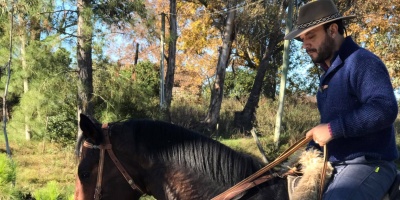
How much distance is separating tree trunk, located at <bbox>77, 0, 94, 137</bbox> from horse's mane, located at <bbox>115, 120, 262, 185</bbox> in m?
7.23

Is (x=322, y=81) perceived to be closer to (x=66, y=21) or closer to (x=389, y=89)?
(x=389, y=89)

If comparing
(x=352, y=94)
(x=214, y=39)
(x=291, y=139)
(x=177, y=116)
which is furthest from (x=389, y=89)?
(x=214, y=39)

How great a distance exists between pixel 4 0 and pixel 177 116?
451 inches

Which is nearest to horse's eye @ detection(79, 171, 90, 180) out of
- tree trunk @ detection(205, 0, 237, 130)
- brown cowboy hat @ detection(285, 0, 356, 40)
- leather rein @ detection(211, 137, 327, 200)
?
leather rein @ detection(211, 137, 327, 200)

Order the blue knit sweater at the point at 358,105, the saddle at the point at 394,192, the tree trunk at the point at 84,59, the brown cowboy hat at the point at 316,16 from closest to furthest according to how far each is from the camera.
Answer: the blue knit sweater at the point at 358,105 → the saddle at the point at 394,192 → the brown cowboy hat at the point at 316,16 → the tree trunk at the point at 84,59

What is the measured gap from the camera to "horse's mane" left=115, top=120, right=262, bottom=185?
2.43m

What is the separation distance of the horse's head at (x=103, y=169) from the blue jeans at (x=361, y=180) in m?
1.21

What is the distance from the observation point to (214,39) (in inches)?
1035

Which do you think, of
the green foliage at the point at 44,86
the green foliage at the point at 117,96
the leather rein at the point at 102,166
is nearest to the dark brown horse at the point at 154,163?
the leather rein at the point at 102,166

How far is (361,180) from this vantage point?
86.4 inches

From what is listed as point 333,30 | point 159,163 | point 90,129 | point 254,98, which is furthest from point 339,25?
point 254,98

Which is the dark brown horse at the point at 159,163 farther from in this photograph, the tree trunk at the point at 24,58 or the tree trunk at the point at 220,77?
the tree trunk at the point at 220,77

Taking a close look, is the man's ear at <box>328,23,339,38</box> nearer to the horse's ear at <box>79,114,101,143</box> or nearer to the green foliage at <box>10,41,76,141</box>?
the horse's ear at <box>79,114,101,143</box>

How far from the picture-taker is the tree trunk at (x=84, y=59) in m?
9.25
